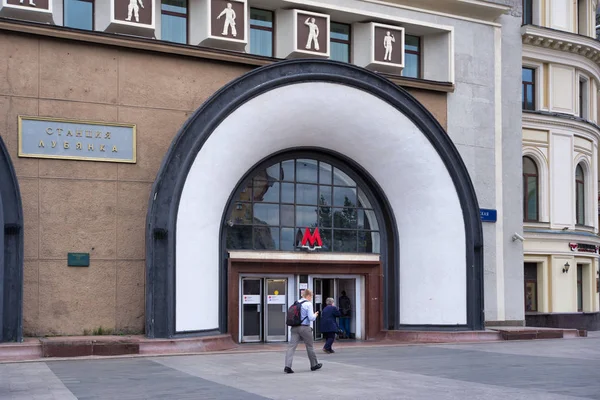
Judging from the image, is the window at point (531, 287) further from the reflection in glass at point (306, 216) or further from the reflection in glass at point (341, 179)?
the reflection in glass at point (306, 216)

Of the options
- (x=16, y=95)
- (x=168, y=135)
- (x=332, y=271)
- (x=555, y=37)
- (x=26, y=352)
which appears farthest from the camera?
(x=555, y=37)

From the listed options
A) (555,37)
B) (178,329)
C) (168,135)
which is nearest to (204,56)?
(168,135)

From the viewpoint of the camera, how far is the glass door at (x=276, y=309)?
25.3 meters

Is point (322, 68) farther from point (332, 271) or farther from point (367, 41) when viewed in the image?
point (332, 271)

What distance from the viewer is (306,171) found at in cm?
2595

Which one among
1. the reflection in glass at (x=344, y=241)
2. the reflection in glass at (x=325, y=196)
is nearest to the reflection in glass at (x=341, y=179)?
the reflection in glass at (x=325, y=196)

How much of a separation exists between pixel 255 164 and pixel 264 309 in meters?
4.30

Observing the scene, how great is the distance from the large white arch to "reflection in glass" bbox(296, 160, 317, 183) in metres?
0.66

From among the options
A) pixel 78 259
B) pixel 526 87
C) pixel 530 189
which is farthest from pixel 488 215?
pixel 78 259

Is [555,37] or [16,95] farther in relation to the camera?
[555,37]

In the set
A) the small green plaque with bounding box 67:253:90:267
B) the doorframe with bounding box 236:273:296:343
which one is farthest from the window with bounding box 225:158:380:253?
the small green plaque with bounding box 67:253:90:267

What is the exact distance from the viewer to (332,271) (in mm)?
26109

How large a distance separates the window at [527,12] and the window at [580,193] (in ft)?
20.9

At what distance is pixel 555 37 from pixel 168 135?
1669 centimetres
